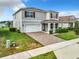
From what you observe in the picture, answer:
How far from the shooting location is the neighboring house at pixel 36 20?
2952 cm

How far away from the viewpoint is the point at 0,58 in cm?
1207

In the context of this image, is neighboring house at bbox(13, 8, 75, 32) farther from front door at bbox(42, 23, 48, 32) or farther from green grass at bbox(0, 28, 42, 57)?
green grass at bbox(0, 28, 42, 57)

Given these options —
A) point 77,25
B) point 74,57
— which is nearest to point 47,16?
point 77,25

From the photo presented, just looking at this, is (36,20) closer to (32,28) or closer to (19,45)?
(32,28)

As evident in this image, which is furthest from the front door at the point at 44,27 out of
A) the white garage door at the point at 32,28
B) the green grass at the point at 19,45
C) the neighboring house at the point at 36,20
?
the green grass at the point at 19,45

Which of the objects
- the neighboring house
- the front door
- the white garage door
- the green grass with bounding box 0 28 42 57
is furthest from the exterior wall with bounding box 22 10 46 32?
the green grass with bounding box 0 28 42 57

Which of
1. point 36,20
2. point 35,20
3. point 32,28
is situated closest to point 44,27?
point 36,20

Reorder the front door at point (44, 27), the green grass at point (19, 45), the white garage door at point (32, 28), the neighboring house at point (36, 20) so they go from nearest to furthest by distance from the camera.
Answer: the green grass at point (19, 45) < the neighboring house at point (36, 20) < the white garage door at point (32, 28) < the front door at point (44, 27)

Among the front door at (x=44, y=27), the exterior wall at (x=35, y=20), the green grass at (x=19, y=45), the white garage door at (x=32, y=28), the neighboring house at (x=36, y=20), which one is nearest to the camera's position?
the green grass at (x=19, y=45)

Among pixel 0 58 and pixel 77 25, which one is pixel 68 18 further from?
pixel 0 58

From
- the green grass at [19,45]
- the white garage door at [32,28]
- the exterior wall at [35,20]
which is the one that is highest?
the exterior wall at [35,20]

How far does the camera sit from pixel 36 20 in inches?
1235

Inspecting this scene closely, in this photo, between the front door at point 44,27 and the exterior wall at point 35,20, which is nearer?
the exterior wall at point 35,20

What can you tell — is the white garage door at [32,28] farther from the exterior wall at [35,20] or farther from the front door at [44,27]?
the front door at [44,27]
